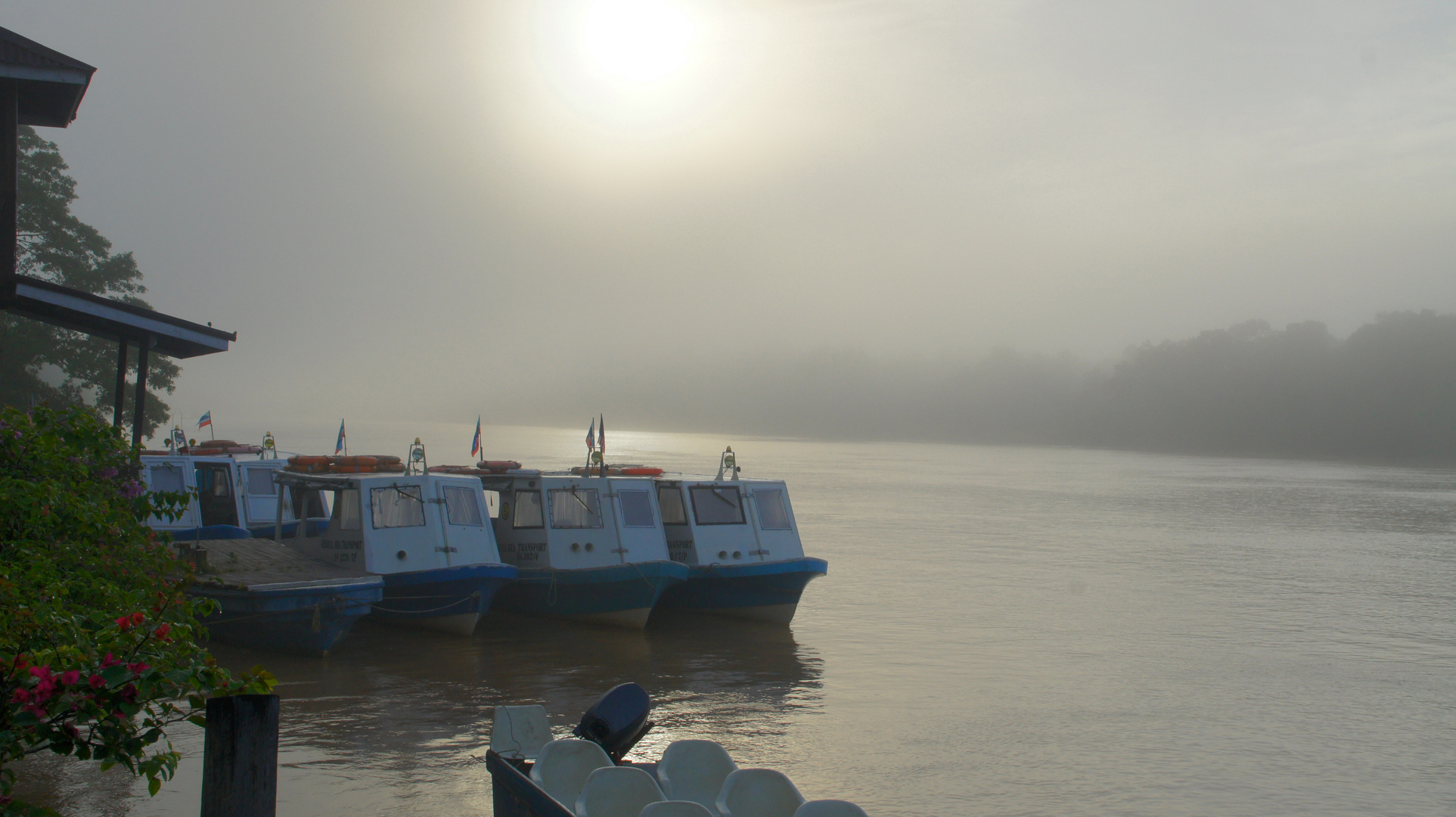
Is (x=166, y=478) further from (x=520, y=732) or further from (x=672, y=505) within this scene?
(x=520, y=732)

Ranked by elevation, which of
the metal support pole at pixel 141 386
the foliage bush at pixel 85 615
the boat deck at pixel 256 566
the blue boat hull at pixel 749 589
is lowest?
the blue boat hull at pixel 749 589

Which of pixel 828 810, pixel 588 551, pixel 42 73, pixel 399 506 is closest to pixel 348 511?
pixel 399 506

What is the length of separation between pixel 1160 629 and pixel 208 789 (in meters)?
21.9

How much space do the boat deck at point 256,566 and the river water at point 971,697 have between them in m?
1.23

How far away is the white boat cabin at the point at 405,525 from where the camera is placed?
16625 mm

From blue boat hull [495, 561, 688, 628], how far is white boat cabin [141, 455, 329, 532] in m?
5.80

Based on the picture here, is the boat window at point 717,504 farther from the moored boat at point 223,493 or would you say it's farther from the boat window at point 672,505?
the moored boat at point 223,493

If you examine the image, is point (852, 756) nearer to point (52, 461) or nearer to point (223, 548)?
point (52, 461)

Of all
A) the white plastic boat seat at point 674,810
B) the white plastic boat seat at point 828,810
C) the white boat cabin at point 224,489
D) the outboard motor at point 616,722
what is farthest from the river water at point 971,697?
the white boat cabin at point 224,489

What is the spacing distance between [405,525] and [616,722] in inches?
371

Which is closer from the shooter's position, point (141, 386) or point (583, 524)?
point (141, 386)

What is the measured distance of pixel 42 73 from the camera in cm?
1377

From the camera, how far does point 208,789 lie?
474cm

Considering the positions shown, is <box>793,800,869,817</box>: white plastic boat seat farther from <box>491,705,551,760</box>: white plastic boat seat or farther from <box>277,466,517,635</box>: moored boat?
<box>277,466,517,635</box>: moored boat
